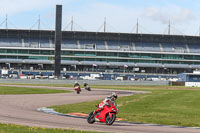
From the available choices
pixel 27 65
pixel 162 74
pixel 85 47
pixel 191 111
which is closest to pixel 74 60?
pixel 85 47

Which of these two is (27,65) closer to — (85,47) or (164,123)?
(85,47)

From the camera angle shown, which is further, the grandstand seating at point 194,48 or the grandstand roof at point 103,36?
the grandstand seating at point 194,48

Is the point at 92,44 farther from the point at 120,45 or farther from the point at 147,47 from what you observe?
the point at 147,47

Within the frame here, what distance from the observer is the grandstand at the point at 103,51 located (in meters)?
142

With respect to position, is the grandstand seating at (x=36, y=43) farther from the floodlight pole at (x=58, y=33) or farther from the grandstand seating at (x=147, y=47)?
the grandstand seating at (x=147, y=47)

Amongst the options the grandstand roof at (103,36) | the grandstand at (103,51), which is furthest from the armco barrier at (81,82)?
the grandstand roof at (103,36)

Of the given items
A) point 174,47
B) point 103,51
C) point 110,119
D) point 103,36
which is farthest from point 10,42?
point 110,119

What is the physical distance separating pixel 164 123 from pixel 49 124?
680 cm

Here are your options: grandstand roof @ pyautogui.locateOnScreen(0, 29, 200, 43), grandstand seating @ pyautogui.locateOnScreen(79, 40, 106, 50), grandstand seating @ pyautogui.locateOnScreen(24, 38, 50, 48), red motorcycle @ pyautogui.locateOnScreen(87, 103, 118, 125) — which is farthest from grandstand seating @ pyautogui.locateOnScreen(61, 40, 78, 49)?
red motorcycle @ pyautogui.locateOnScreen(87, 103, 118, 125)

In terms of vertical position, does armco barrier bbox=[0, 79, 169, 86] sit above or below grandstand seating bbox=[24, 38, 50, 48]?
below

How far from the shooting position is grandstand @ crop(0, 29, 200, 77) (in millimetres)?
141875

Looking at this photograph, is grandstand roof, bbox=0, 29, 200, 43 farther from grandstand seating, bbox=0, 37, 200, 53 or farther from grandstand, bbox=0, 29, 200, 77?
grandstand seating, bbox=0, 37, 200, 53

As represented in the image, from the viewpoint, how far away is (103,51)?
14388 cm

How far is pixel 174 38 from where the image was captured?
15012 cm
